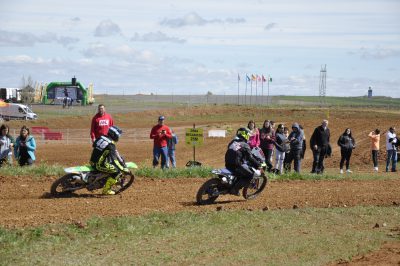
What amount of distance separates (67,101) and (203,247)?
72968 mm

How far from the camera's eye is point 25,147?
20078 millimetres

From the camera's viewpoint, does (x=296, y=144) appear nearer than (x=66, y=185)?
No

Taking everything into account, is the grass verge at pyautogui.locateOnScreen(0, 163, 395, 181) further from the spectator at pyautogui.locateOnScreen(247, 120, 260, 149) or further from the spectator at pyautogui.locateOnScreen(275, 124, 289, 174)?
the spectator at pyautogui.locateOnScreen(275, 124, 289, 174)

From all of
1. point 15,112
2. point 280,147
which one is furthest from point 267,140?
point 15,112

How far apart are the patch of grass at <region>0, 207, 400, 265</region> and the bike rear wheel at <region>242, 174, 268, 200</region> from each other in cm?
176

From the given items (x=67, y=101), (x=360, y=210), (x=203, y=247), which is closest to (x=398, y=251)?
(x=203, y=247)

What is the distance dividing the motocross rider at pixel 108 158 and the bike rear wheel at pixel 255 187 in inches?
110

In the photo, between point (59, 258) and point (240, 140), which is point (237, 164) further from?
point (59, 258)

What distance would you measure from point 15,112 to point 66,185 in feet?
166

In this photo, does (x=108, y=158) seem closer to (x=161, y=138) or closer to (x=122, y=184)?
(x=122, y=184)

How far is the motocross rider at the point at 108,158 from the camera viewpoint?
597 inches

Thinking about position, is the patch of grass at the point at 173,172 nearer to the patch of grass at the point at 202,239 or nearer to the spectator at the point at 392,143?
the patch of grass at the point at 202,239

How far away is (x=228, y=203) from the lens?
51.0ft

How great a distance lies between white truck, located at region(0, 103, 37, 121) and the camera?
208 ft
